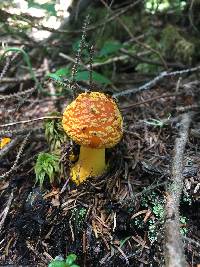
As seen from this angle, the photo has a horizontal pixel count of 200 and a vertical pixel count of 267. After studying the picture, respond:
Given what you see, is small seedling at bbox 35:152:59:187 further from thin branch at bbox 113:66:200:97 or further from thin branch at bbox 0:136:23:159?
thin branch at bbox 113:66:200:97

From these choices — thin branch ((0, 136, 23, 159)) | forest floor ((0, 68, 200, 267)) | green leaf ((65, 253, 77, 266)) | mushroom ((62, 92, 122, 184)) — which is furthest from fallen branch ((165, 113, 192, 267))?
thin branch ((0, 136, 23, 159))

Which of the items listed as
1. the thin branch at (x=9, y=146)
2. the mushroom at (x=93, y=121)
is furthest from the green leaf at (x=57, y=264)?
the thin branch at (x=9, y=146)

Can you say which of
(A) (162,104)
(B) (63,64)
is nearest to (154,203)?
(A) (162,104)

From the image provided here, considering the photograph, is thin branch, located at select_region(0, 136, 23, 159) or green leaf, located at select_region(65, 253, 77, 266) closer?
green leaf, located at select_region(65, 253, 77, 266)

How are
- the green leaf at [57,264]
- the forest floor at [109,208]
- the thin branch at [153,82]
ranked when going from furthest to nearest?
the thin branch at [153,82] → the forest floor at [109,208] → the green leaf at [57,264]

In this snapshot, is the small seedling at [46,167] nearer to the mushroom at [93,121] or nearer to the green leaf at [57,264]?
the mushroom at [93,121]
